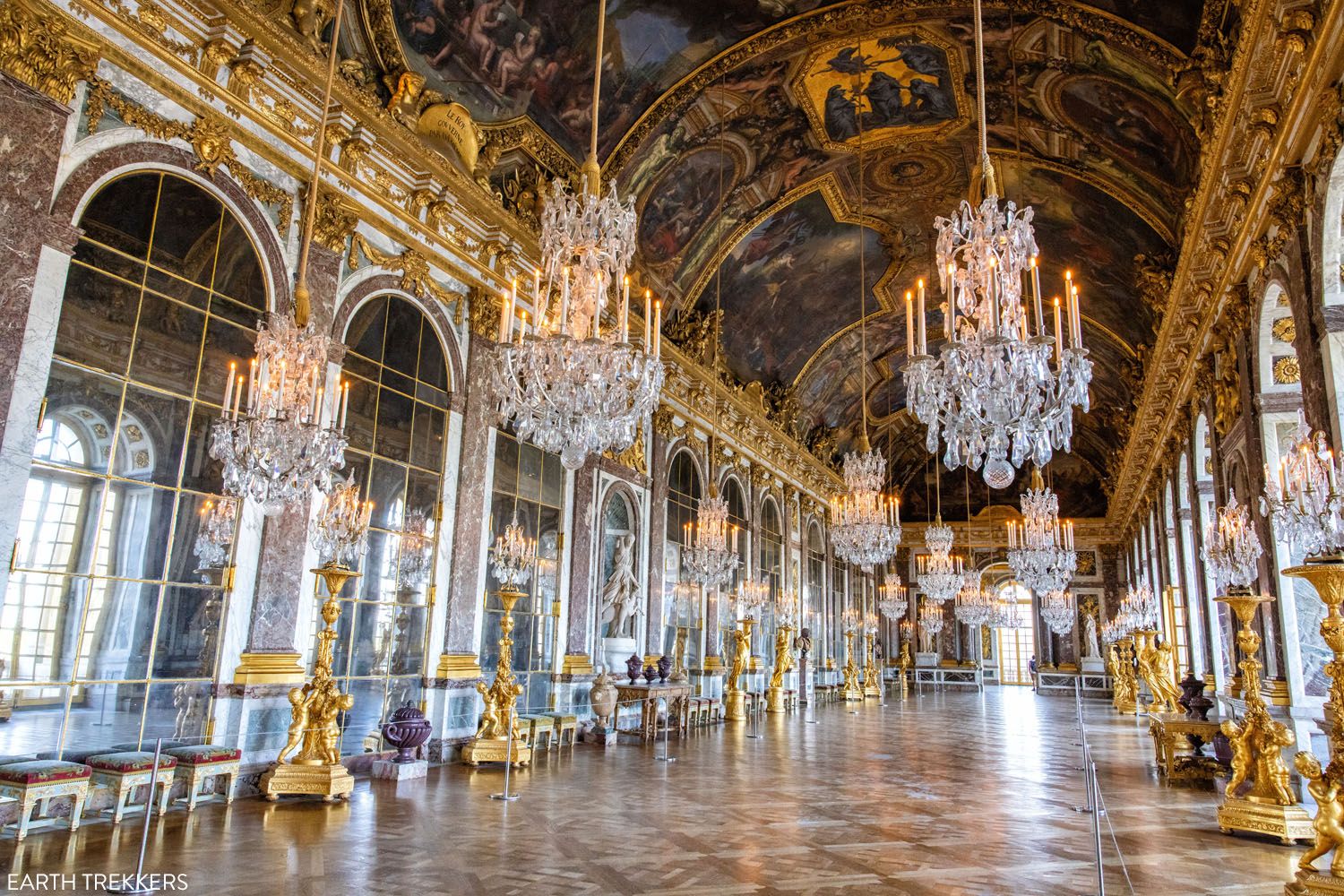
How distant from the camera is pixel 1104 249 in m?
16.8

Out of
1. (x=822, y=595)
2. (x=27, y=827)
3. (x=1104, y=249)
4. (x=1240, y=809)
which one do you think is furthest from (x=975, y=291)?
(x=822, y=595)

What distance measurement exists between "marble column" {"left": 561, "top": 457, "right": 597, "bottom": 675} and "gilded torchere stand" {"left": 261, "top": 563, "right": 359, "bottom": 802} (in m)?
5.10

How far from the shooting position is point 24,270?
235 inches

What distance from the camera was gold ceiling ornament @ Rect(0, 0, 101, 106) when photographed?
6.02 meters

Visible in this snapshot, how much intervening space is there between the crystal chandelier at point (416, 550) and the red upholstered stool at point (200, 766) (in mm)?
2908

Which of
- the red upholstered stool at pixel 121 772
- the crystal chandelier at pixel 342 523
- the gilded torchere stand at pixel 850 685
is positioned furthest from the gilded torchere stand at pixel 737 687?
the red upholstered stool at pixel 121 772

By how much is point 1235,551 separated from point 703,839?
5.55 meters

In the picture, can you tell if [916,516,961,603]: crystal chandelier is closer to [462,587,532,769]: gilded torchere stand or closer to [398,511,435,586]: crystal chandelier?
[462,587,532,769]: gilded torchere stand

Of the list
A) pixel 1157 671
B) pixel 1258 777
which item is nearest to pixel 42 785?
pixel 1258 777

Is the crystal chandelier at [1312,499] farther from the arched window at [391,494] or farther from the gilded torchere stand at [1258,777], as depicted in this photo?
the arched window at [391,494]

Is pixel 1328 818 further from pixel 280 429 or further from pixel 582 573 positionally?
pixel 582 573

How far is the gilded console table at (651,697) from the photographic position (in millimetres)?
12062

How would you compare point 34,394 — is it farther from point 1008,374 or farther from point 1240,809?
point 1240,809

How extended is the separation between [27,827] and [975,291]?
6973mm
